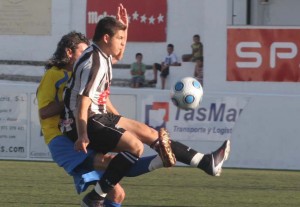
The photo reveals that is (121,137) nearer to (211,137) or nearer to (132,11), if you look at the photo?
(211,137)

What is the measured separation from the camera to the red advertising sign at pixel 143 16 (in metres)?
25.8

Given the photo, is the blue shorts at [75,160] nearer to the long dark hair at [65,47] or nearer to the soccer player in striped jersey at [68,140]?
the soccer player in striped jersey at [68,140]

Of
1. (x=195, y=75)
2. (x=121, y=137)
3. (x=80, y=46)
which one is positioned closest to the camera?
(x=121, y=137)

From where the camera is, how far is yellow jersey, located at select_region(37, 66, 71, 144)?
7.58 meters

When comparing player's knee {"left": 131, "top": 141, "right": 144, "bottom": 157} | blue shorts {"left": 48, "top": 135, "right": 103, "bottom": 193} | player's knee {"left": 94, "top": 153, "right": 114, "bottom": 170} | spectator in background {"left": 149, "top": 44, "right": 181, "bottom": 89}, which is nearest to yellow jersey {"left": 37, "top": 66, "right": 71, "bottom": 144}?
blue shorts {"left": 48, "top": 135, "right": 103, "bottom": 193}

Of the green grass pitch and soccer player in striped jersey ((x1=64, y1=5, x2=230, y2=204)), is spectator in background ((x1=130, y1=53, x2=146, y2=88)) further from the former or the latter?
soccer player in striped jersey ((x1=64, y1=5, x2=230, y2=204))

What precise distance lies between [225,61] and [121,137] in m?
12.6

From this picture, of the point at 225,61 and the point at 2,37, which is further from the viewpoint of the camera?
the point at 2,37

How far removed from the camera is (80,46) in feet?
25.4

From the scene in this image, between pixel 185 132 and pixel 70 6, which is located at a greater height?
pixel 70 6

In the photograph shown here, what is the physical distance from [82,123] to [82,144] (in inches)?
6.0

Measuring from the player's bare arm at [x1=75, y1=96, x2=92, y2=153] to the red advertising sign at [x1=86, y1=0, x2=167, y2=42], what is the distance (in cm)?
1884

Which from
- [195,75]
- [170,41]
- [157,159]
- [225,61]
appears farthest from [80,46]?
[170,41]

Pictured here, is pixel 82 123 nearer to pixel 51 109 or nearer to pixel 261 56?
pixel 51 109
